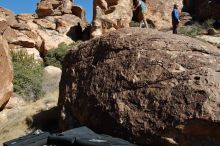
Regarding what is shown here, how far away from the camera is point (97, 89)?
30.0ft

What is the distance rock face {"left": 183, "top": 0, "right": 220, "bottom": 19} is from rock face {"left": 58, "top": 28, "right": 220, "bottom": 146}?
1783 cm

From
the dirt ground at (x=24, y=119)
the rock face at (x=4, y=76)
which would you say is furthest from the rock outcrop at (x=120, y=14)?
the dirt ground at (x=24, y=119)

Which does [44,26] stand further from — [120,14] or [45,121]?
[45,121]

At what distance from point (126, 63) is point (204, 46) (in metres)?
1.50

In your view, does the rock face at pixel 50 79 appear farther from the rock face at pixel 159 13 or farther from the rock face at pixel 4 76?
the rock face at pixel 159 13

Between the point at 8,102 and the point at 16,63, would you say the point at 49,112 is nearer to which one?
the point at 8,102

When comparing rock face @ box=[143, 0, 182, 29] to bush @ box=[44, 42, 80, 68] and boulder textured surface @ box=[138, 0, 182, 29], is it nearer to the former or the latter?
boulder textured surface @ box=[138, 0, 182, 29]

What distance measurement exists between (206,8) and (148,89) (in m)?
20.6

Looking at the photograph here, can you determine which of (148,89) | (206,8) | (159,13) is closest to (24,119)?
(148,89)

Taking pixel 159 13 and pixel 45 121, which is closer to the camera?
pixel 45 121

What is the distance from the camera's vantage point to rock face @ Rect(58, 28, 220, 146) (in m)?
7.43

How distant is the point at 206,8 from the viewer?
27.7 meters

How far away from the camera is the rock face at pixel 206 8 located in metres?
26.7

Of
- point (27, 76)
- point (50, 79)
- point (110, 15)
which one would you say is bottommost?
point (50, 79)
